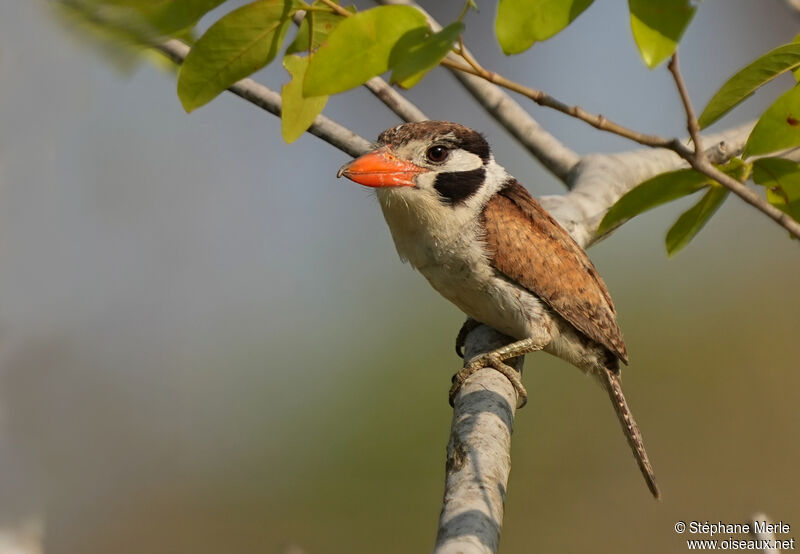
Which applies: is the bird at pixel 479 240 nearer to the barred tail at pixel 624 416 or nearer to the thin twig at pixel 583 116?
the barred tail at pixel 624 416

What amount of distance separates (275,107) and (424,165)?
48 centimetres

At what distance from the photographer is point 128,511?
6422 mm

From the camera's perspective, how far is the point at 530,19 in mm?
1463

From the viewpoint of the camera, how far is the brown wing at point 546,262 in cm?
288

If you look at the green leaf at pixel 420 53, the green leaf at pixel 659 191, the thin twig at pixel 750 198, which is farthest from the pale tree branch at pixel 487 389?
the green leaf at pixel 420 53

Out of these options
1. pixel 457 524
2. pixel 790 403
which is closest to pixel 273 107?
pixel 457 524

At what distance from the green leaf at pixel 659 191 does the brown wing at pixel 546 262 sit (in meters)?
0.90

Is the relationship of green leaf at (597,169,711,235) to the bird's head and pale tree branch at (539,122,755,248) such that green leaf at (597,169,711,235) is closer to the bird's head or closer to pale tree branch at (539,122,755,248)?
the bird's head

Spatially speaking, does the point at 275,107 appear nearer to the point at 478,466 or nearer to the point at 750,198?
the point at 478,466

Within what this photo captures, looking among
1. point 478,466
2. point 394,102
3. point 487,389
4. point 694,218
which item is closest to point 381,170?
point 394,102

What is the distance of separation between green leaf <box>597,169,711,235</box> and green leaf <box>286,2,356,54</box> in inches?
24.4

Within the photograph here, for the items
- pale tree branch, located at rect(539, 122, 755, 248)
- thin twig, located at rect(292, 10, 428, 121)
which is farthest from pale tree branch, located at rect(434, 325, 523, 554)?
thin twig, located at rect(292, 10, 428, 121)

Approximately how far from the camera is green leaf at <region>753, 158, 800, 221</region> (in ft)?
5.67

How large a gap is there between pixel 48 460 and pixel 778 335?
4.92m
